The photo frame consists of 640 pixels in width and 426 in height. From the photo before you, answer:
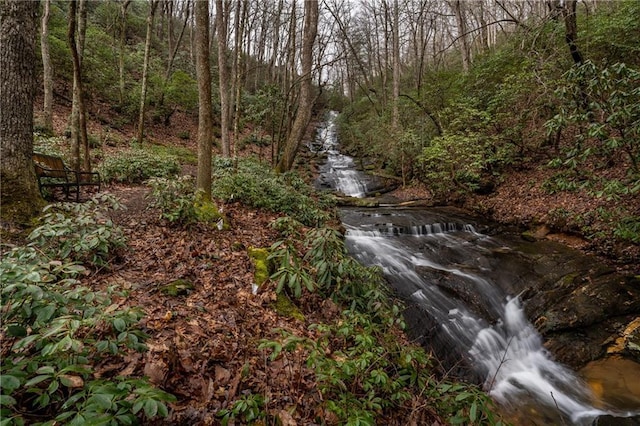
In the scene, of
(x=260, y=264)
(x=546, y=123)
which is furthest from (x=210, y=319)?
(x=546, y=123)

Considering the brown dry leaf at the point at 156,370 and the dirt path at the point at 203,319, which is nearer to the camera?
the brown dry leaf at the point at 156,370

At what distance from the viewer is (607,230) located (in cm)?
753

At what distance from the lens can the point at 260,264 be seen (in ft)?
15.2

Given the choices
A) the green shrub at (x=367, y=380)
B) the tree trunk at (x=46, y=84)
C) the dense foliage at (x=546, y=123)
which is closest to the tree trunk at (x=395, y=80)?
the dense foliage at (x=546, y=123)

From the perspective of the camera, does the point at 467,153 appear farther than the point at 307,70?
Yes

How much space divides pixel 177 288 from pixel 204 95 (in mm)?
3669

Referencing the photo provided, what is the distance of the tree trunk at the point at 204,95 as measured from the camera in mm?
5355

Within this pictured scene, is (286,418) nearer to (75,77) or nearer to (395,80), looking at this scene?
(75,77)

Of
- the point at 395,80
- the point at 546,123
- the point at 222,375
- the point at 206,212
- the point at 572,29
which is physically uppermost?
the point at 395,80

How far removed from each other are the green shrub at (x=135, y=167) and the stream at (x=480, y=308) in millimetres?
6454

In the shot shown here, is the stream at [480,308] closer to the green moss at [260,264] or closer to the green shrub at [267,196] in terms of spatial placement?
the green shrub at [267,196]

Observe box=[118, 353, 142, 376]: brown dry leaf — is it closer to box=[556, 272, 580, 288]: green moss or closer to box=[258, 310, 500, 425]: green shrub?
box=[258, 310, 500, 425]: green shrub

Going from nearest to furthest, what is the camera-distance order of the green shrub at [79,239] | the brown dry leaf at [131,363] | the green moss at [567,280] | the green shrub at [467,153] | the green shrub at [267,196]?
the brown dry leaf at [131,363]
the green shrub at [79,239]
the green moss at [567,280]
the green shrub at [267,196]
the green shrub at [467,153]

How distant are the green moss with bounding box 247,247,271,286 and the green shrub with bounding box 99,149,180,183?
5490 mm
